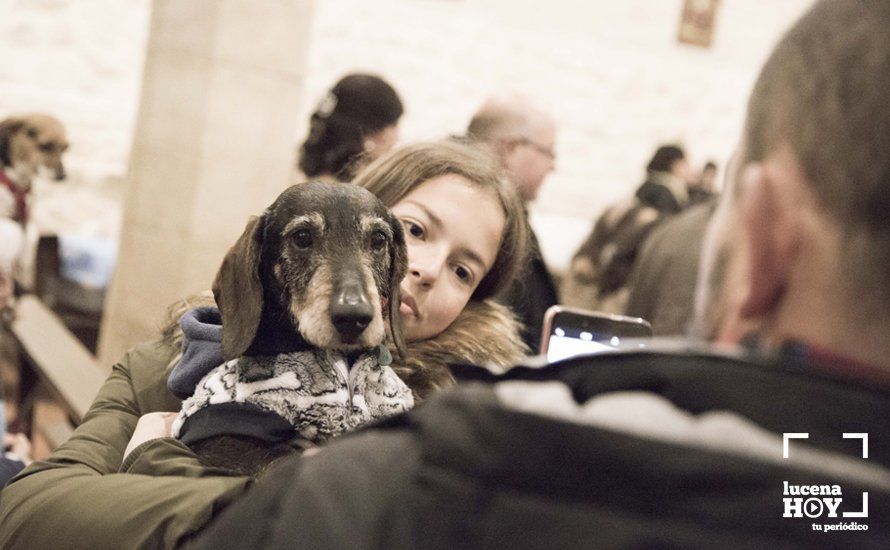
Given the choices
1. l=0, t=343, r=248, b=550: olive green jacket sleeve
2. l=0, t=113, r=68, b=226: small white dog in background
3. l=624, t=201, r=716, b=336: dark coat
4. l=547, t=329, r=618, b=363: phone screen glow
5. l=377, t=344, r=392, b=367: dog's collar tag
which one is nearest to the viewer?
l=0, t=343, r=248, b=550: olive green jacket sleeve

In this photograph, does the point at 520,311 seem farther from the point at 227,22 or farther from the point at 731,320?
the point at 227,22

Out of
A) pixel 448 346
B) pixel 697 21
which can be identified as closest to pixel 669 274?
pixel 448 346

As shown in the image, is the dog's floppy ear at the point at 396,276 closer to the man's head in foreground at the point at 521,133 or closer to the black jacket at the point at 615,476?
the black jacket at the point at 615,476

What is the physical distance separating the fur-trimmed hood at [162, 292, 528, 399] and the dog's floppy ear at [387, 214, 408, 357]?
67mm

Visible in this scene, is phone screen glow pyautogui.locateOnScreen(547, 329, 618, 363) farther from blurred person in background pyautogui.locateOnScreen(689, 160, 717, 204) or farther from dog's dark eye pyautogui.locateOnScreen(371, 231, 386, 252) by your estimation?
blurred person in background pyautogui.locateOnScreen(689, 160, 717, 204)

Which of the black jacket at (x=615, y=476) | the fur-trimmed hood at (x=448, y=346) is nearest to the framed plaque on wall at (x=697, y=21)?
the fur-trimmed hood at (x=448, y=346)

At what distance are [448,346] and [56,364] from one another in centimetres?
191

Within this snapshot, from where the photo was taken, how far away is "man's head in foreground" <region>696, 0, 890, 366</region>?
2.11 feet

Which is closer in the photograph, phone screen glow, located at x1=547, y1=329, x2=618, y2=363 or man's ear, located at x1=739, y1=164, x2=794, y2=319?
man's ear, located at x1=739, y1=164, x2=794, y2=319

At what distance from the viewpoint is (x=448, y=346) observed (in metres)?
1.78

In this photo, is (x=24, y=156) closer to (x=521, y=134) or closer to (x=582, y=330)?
(x=521, y=134)

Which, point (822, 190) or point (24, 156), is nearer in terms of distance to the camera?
point (822, 190)

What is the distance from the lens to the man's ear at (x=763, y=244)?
2.24 ft

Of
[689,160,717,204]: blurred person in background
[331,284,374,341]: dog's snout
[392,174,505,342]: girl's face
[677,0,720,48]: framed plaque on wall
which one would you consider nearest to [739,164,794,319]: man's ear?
[331,284,374,341]: dog's snout
